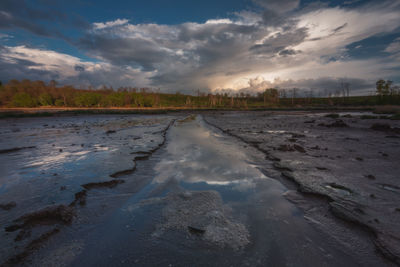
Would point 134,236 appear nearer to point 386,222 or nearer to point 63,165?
point 386,222

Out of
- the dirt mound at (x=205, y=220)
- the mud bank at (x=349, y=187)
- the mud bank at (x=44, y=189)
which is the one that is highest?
the mud bank at (x=44, y=189)

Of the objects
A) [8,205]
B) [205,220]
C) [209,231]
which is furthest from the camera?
[8,205]

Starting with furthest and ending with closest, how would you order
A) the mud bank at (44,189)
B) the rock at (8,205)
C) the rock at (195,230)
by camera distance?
the rock at (8,205) < the rock at (195,230) < the mud bank at (44,189)

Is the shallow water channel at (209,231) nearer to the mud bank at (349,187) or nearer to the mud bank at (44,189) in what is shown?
the mud bank at (349,187)

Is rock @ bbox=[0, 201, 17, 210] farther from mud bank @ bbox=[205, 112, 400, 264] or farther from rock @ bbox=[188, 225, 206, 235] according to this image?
mud bank @ bbox=[205, 112, 400, 264]

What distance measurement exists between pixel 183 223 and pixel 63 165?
4966 millimetres

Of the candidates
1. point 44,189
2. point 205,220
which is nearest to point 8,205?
point 44,189

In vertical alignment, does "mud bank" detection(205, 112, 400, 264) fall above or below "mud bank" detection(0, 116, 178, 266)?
below

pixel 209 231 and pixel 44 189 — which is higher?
pixel 44 189

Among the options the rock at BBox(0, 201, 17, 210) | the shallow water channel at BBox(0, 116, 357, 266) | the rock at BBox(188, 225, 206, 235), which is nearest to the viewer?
the shallow water channel at BBox(0, 116, 357, 266)

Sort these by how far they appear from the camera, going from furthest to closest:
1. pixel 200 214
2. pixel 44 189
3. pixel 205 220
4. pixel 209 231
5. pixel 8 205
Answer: pixel 44 189 → pixel 8 205 → pixel 200 214 → pixel 205 220 → pixel 209 231

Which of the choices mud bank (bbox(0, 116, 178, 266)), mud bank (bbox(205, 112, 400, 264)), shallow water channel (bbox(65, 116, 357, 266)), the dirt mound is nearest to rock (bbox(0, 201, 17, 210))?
mud bank (bbox(0, 116, 178, 266))

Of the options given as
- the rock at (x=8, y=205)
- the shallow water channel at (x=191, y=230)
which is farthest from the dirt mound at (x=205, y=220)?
the rock at (x=8, y=205)

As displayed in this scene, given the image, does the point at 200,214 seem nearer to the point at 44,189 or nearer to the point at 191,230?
the point at 191,230
